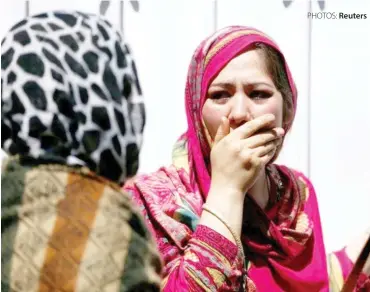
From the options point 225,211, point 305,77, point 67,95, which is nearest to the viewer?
point 67,95

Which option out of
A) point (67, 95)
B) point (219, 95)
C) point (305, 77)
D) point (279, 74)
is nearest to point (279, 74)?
point (279, 74)

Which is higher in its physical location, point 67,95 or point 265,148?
point 67,95

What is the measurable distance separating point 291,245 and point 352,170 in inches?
18.1

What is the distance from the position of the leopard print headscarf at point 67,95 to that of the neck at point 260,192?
524 millimetres

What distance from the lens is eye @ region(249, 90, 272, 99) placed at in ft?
4.19

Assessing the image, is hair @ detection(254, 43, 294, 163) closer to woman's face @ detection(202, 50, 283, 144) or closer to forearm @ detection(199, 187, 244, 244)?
woman's face @ detection(202, 50, 283, 144)

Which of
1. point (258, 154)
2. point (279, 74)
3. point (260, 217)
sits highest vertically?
point (279, 74)

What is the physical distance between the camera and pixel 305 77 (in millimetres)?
1698

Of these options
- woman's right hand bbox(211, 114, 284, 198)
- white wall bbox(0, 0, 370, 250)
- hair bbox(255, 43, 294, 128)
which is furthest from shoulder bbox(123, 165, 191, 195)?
white wall bbox(0, 0, 370, 250)

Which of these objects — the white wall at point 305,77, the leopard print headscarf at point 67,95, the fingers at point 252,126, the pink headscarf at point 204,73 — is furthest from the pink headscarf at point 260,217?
the leopard print headscarf at point 67,95

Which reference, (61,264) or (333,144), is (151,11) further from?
(61,264)

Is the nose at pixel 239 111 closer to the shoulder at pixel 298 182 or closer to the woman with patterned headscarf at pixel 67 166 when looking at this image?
the shoulder at pixel 298 182

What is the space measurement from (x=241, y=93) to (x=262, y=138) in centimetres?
10

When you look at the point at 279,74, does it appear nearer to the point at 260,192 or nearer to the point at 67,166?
the point at 260,192
